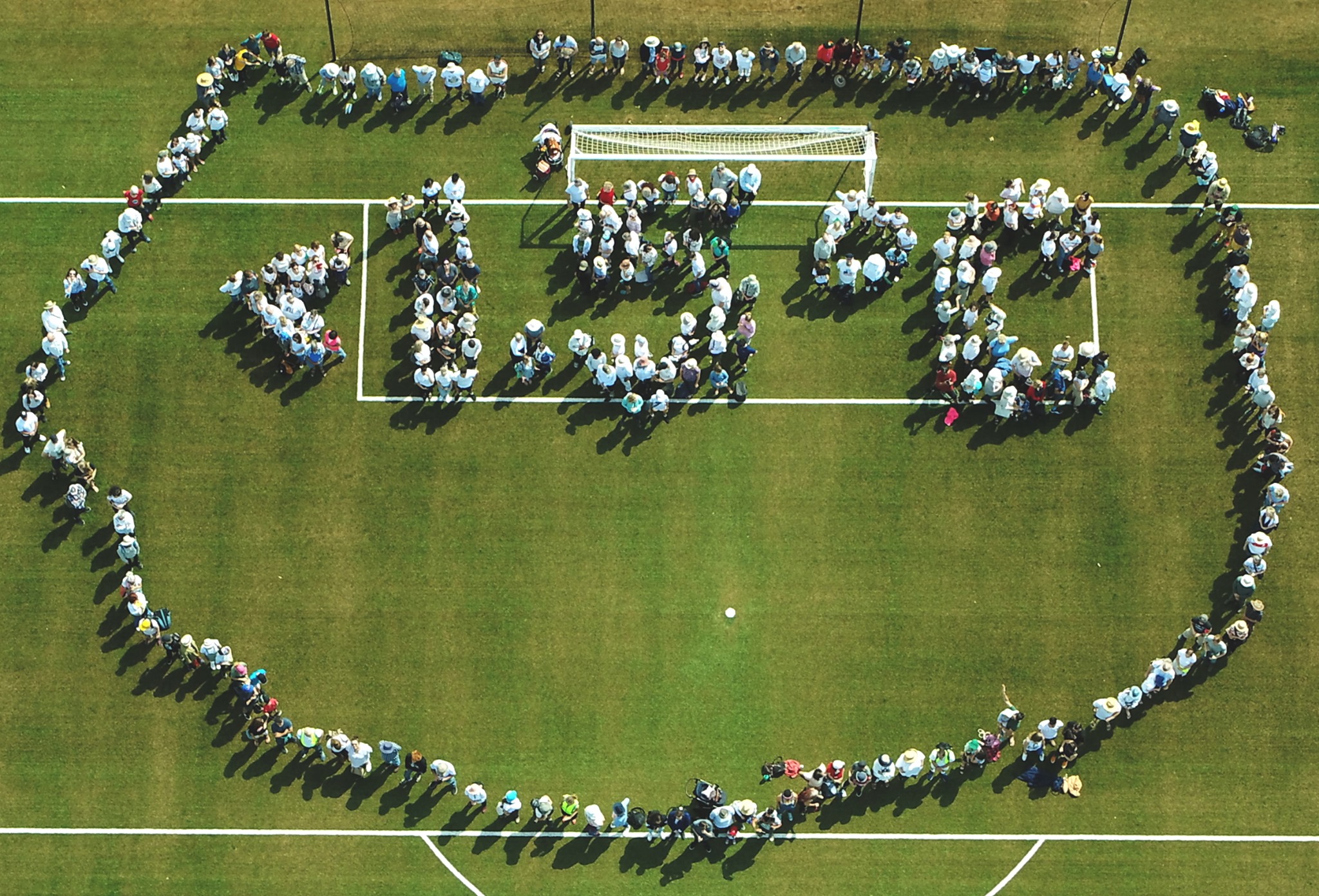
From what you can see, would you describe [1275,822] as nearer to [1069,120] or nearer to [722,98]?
[1069,120]

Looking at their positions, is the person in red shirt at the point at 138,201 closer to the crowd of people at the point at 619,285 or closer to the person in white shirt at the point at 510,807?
the crowd of people at the point at 619,285

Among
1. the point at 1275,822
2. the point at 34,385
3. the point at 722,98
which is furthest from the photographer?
the point at 722,98

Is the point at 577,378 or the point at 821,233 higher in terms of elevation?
the point at 821,233

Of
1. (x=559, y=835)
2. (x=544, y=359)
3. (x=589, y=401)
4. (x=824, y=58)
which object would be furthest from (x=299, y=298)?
(x=824, y=58)

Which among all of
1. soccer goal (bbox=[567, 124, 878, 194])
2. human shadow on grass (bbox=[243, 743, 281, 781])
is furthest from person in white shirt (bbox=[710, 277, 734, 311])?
human shadow on grass (bbox=[243, 743, 281, 781])

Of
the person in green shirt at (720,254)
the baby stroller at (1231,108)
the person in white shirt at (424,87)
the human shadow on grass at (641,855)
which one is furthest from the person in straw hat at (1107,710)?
the person in white shirt at (424,87)

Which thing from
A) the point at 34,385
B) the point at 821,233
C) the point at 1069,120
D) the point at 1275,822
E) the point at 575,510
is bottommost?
the point at 1275,822

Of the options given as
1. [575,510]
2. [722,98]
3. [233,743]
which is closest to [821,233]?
[722,98]
